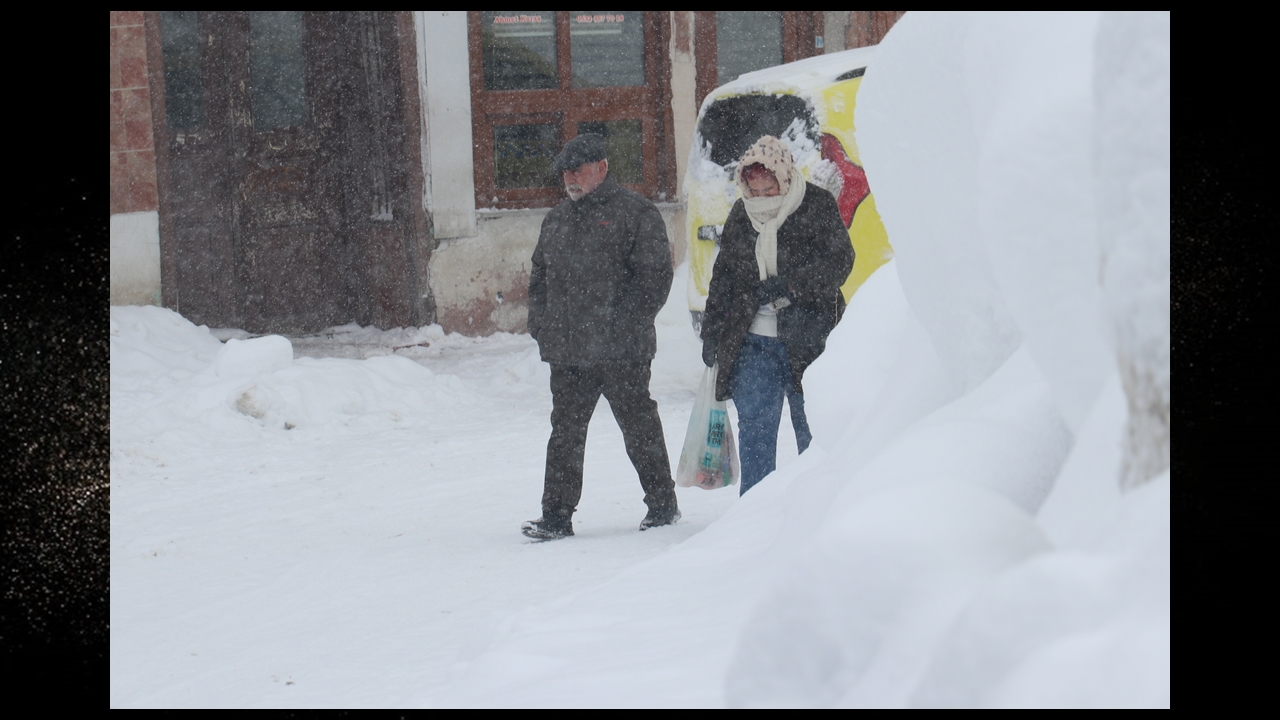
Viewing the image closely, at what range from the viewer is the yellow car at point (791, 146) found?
→ 6.68 m

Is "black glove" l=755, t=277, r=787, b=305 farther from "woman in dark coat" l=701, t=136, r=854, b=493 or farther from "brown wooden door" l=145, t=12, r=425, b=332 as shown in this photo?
"brown wooden door" l=145, t=12, r=425, b=332

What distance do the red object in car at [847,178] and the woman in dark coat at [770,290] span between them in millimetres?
2015

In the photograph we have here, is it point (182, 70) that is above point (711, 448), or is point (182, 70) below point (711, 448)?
above

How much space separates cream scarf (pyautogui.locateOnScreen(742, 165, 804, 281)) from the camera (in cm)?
464

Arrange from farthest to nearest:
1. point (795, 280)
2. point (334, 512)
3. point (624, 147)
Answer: point (624, 147) → point (334, 512) → point (795, 280)

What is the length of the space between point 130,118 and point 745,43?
199 inches

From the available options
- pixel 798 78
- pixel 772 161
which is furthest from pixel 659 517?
pixel 798 78

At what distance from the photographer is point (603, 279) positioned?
15.7 ft

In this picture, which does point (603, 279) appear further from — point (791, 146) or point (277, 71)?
point (277, 71)

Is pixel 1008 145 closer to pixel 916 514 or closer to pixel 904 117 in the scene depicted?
pixel 916 514

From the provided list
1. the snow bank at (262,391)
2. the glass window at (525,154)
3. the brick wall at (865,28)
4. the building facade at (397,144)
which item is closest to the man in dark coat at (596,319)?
the snow bank at (262,391)

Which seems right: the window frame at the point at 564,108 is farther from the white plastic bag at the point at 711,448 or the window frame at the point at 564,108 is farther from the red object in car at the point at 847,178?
the white plastic bag at the point at 711,448

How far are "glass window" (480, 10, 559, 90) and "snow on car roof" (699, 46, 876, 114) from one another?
3.02 m

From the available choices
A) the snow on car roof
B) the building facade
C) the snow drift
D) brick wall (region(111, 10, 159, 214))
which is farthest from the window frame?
the snow drift
